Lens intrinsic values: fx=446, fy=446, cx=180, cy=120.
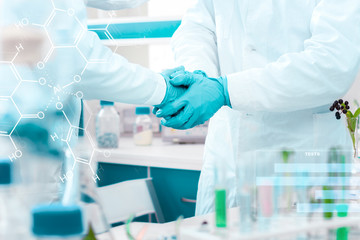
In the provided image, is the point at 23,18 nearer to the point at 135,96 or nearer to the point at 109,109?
the point at 135,96

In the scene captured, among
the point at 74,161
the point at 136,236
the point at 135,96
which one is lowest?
the point at 136,236

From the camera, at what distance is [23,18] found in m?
0.71

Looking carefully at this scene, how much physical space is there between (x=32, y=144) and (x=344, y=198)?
532 mm

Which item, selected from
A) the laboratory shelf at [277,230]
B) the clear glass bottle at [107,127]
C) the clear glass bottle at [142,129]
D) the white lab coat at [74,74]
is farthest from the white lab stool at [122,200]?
the clear glass bottle at [142,129]

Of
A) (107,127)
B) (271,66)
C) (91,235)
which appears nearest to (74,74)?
(91,235)

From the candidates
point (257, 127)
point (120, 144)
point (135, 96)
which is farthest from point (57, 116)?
point (120, 144)

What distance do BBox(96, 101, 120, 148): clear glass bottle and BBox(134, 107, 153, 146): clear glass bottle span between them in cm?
12

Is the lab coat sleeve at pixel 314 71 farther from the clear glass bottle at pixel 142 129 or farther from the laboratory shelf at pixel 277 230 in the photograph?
the clear glass bottle at pixel 142 129

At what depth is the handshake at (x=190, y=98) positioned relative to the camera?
1169mm

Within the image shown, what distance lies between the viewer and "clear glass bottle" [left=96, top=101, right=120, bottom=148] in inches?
89.1

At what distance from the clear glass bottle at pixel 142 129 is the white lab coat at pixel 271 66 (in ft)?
2.92

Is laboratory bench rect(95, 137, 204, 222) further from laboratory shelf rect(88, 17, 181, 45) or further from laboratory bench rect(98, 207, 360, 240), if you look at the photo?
laboratory bench rect(98, 207, 360, 240)
